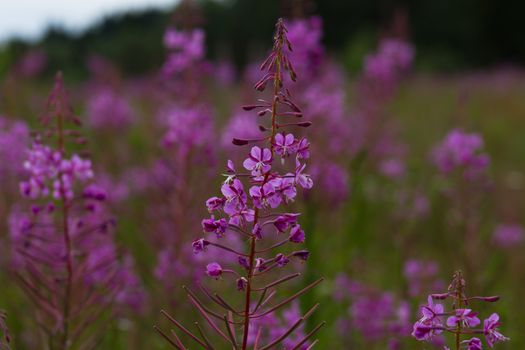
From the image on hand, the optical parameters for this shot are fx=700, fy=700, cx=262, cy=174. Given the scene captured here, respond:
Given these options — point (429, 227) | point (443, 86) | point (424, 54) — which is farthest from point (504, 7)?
point (429, 227)

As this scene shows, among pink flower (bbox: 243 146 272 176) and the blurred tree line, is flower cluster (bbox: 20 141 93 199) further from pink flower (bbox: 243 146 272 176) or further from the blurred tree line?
the blurred tree line

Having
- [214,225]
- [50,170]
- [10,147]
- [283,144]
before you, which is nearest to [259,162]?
[283,144]

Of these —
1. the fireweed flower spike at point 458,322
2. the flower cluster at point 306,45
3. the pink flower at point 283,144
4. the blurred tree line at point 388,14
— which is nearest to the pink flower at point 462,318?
the fireweed flower spike at point 458,322

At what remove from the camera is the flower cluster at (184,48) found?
3.64 metres

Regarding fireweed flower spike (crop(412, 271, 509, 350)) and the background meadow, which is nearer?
Answer: fireweed flower spike (crop(412, 271, 509, 350))

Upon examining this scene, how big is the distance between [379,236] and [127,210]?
2384 mm

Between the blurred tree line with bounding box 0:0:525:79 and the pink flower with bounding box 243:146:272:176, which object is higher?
the blurred tree line with bounding box 0:0:525:79

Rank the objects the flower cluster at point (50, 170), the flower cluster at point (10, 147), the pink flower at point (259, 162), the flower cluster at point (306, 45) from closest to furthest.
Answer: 1. the pink flower at point (259, 162)
2. the flower cluster at point (50, 170)
3. the flower cluster at point (306, 45)
4. the flower cluster at point (10, 147)

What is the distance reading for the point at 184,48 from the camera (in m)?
3.70

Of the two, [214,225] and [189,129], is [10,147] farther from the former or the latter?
[214,225]

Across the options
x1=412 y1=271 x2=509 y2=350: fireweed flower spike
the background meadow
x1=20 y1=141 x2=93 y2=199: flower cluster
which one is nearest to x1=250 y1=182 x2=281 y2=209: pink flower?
x1=412 y1=271 x2=509 y2=350: fireweed flower spike

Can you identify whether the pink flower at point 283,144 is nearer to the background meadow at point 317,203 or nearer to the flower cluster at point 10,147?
the background meadow at point 317,203

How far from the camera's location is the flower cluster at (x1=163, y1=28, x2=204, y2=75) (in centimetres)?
364

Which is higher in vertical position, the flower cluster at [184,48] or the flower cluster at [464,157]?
the flower cluster at [184,48]
